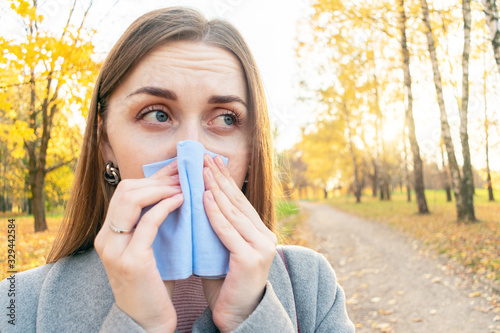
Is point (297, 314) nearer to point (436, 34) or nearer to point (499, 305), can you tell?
point (499, 305)

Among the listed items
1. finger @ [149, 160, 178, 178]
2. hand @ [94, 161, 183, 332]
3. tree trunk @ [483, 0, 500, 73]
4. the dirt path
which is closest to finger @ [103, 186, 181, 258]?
hand @ [94, 161, 183, 332]

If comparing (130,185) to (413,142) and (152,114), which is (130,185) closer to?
(152,114)

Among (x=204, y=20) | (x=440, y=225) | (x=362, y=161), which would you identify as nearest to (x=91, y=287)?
(x=204, y=20)

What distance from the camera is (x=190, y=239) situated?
119cm

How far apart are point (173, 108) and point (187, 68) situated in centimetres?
19

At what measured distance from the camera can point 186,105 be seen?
1.32 metres

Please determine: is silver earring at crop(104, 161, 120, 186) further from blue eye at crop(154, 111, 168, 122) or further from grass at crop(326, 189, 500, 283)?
grass at crop(326, 189, 500, 283)

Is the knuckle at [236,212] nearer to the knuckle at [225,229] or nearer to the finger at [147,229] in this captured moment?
the knuckle at [225,229]

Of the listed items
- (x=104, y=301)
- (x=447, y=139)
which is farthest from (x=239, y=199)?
(x=447, y=139)

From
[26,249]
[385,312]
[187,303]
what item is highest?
[187,303]

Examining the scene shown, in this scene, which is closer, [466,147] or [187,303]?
[187,303]

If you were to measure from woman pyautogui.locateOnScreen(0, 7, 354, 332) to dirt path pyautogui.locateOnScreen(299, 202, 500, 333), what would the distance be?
3787 mm

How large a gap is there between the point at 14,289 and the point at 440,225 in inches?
491

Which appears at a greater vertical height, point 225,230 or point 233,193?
point 233,193
